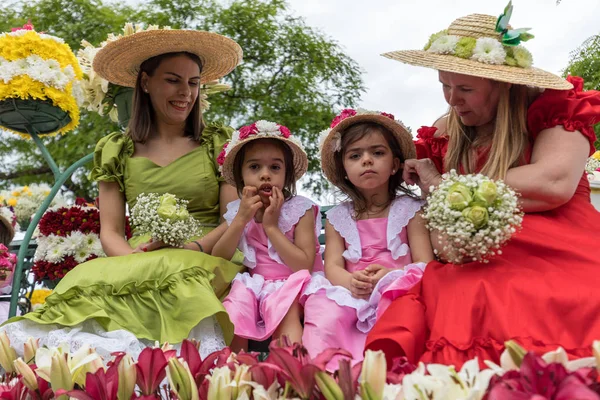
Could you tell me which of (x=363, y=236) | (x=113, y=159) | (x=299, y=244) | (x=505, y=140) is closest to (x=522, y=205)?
(x=505, y=140)

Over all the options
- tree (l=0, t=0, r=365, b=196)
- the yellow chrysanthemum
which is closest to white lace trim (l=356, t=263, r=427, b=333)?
the yellow chrysanthemum

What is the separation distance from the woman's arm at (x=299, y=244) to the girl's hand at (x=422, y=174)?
0.57m

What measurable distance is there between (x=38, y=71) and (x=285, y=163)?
2015 millimetres

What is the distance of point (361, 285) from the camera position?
10.2 ft

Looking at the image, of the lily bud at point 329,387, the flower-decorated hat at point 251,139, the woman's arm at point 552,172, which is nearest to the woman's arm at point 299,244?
the flower-decorated hat at point 251,139

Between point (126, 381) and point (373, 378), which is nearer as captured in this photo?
point (373, 378)

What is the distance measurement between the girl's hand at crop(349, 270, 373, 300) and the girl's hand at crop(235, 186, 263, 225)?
1.88 ft

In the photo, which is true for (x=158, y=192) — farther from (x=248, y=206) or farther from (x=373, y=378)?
(x=373, y=378)

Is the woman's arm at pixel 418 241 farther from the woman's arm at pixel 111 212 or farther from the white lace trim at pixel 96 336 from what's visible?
the woman's arm at pixel 111 212

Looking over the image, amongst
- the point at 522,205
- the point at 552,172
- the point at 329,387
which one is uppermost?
the point at 552,172

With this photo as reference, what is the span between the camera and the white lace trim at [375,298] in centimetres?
304

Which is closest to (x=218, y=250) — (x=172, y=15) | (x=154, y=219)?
(x=154, y=219)

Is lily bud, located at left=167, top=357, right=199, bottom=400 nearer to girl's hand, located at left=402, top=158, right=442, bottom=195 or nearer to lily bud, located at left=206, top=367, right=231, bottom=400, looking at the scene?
lily bud, located at left=206, top=367, right=231, bottom=400

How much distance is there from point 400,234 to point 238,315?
833mm
